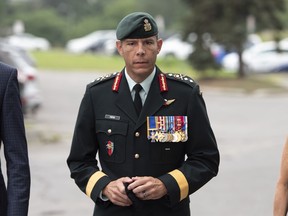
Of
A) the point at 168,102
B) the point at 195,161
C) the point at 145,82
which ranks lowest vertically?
the point at 195,161

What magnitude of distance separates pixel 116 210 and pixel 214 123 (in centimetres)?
1391

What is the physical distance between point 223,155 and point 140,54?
9202 millimetres

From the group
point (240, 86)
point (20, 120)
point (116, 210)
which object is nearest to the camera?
point (20, 120)

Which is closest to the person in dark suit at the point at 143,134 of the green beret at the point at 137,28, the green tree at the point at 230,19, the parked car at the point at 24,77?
the green beret at the point at 137,28

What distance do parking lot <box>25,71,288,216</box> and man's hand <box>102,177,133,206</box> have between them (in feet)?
15.6

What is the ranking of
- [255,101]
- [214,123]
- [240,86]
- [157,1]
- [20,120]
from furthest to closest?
[157,1], [240,86], [255,101], [214,123], [20,120]

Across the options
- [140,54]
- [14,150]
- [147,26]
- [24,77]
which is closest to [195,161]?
[140,54]

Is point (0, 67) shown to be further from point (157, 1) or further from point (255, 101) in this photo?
point (157, 1)

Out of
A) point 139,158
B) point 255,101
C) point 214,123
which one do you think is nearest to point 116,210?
point 139,158

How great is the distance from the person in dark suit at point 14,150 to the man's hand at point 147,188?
1.54 ft

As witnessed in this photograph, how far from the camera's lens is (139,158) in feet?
13.5

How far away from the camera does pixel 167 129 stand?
162 inches

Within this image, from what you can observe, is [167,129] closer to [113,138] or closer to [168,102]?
[168,102]

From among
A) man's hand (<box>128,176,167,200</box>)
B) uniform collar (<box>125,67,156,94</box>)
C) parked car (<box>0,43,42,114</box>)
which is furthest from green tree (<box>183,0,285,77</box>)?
man's hand (<box>128,176,167,200</box>)
